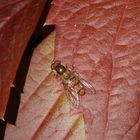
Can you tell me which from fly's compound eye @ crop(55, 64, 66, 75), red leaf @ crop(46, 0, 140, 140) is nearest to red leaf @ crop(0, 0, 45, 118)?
red leaf @ crop(46, 0, 140, 140)

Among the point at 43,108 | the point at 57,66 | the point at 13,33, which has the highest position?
the point at 13,33

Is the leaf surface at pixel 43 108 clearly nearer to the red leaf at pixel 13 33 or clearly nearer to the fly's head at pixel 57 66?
the fly's head at pixel 57 66

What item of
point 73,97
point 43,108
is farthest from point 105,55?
point 43,108

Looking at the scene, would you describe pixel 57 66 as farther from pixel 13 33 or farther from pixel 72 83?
pixel 13 33

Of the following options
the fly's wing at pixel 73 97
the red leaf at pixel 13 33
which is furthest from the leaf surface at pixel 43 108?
the red leaf at pixel 13 33

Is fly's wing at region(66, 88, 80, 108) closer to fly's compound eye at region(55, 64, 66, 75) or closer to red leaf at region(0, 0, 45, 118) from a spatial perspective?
fly's compound eye at region(55, 64, 66, 75)

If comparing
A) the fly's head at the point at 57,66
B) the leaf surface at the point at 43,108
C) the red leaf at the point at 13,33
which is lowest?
the leaf surface at the point at 43,108
